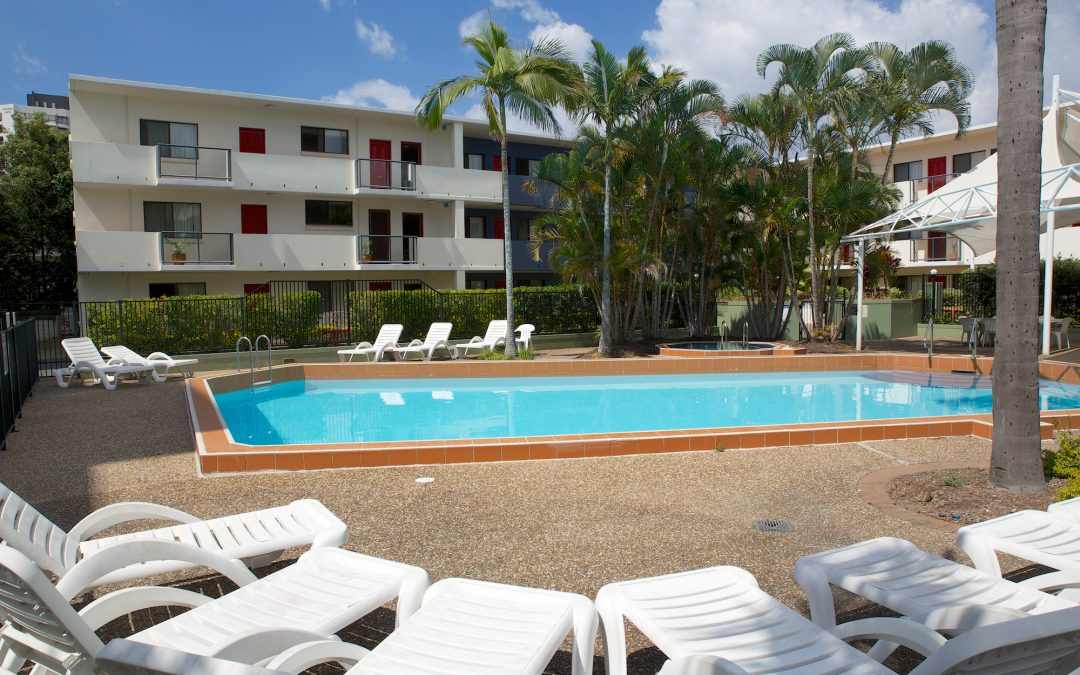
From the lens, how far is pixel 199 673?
1.88 meters

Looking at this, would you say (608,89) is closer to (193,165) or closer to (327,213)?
(327,213)

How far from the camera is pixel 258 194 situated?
78.8ft

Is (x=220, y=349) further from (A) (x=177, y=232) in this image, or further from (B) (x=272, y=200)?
(B) (x=272, y=200)

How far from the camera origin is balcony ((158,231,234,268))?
21500mm

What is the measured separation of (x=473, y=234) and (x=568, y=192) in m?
10.7

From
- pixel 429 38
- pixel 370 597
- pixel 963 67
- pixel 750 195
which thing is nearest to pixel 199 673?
pixel 370 597

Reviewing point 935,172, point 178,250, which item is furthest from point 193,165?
point 935,172

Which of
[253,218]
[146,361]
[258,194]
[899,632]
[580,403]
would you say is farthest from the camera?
[253,218]

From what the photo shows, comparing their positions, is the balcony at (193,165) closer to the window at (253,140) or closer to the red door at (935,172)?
the window at (253,140)

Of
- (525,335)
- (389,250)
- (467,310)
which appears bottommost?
(525,335)

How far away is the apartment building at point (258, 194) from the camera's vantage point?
2155 centimetres

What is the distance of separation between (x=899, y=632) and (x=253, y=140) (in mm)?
25099

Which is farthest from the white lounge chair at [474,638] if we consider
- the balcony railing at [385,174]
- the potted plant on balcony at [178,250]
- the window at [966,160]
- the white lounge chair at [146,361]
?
the window at [966,160]

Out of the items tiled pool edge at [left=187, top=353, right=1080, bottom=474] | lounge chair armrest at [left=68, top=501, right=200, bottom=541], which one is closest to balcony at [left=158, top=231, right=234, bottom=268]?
tiled pool edge at [left=187, top=353, right=1080, bottom=474]
